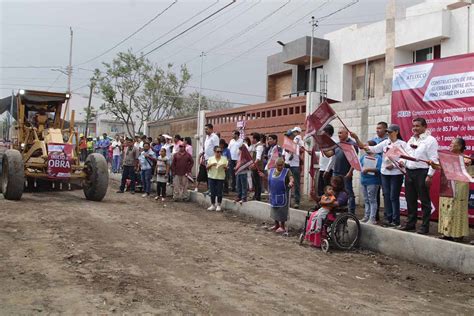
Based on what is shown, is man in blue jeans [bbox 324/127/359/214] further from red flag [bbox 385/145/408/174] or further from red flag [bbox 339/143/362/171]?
red flag [bbox 385/145/408/174]

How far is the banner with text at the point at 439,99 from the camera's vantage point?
7855 millimetres

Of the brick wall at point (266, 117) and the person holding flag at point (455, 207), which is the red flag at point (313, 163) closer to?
the brick wall at point (266, 117)

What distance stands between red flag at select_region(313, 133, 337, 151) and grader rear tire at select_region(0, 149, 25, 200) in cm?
701

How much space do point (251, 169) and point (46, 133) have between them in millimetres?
5730

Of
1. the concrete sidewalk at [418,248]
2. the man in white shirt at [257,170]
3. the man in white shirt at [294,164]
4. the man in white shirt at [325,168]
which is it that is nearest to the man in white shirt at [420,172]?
the concrete sidewalk at [418,248]

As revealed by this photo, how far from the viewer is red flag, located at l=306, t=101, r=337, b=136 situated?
8658 mm

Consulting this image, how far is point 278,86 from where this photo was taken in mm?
27094

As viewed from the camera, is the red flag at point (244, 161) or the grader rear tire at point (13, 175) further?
the red flag at point (244, 161)

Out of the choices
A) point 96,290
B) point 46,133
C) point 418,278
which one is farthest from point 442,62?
point 46,133

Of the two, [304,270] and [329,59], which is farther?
[329,59]

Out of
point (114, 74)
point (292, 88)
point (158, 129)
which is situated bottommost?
point (158, 129)

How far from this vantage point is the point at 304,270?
6344 mm

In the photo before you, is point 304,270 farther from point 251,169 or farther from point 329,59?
point 329,59

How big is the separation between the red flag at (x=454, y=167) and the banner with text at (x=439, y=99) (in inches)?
40.6
